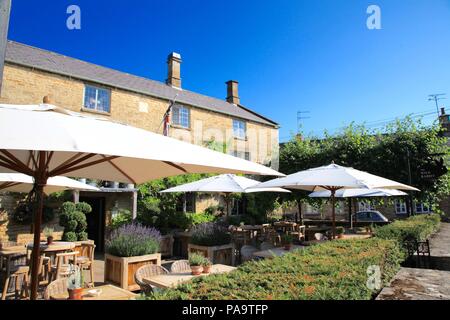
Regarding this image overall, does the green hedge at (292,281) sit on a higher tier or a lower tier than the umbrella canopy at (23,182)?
lower

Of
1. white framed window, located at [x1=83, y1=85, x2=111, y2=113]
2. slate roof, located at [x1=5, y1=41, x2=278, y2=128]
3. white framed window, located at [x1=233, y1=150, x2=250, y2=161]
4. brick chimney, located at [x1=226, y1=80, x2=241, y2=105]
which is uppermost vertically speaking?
brick chimney, located at [x1=226, y1=80, x2=241, y2=105]

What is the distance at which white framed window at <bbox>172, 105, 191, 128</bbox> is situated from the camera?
2016 centimetres

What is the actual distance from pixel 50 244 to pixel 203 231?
3.81 meters

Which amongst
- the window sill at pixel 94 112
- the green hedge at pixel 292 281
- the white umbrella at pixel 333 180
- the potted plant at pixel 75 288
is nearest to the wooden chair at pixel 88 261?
the potted plant at pixel 75 288

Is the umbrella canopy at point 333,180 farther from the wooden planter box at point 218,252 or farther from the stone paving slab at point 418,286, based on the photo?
the wooden planter box at point 218,252

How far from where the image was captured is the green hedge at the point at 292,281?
2.58 m

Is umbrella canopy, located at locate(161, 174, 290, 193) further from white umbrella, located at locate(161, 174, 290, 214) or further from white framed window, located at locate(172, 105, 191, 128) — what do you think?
white framed window, located at locate(172, 105, 191, 128)

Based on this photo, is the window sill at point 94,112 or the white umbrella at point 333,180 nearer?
the white umbrella at point 333,180

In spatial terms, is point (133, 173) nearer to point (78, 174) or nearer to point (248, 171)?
point (78, 174)

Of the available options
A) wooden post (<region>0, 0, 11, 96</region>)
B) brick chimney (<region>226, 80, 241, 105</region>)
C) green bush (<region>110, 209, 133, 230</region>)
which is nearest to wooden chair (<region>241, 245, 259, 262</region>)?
wooden post (<region>0, 0, 11, 96</region>)

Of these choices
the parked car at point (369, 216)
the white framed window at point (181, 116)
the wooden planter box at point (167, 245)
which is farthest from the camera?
the parked car at point (369, 216)

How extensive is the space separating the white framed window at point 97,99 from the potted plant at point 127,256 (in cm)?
1093

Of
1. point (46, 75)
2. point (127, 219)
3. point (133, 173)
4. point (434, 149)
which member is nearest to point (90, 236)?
point (127, 219)

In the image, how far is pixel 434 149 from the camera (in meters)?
16.2
